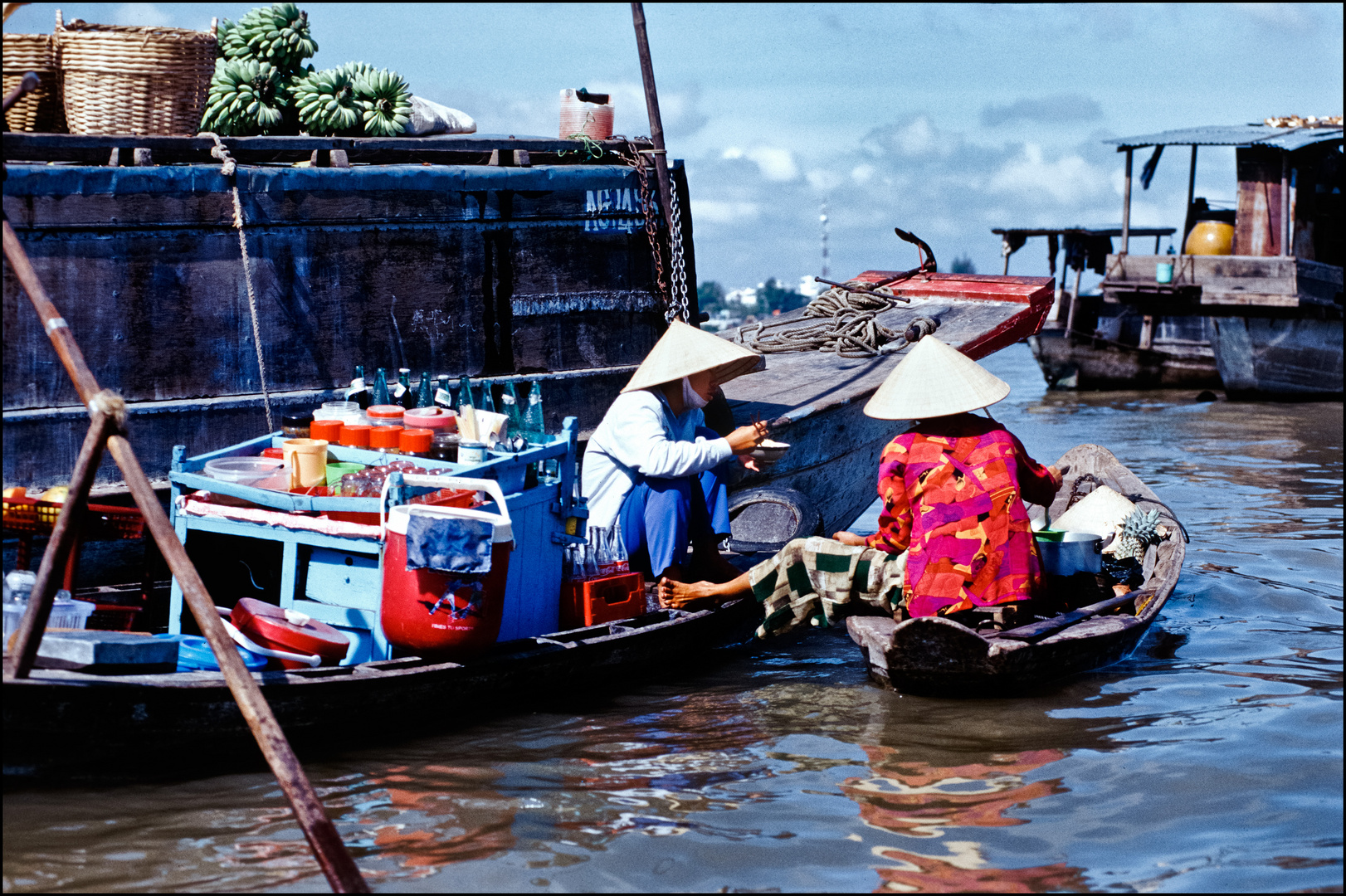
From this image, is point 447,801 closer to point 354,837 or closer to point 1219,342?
point 354,837

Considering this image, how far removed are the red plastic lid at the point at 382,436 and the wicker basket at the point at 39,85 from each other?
2327 mm

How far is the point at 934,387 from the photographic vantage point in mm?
5516

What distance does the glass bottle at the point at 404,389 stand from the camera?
629 cm

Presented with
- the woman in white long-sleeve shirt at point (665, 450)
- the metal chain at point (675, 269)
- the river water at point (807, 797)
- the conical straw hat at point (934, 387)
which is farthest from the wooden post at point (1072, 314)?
the conical straw hat at point (934, 387)

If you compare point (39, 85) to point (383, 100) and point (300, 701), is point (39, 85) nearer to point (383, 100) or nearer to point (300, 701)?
point (383, 100)

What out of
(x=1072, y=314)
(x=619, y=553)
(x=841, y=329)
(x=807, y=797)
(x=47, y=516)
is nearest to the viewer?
(x=807, y=797)

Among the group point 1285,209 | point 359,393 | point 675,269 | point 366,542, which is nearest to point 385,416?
point 359,393

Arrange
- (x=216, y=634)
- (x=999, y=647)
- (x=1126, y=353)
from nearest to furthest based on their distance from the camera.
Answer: (x=216, y=634) < (x=999, y=647) < (x=1126, y=353)

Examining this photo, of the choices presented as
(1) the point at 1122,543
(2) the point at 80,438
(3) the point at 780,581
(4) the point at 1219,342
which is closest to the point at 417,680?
(3) the point at 780,581

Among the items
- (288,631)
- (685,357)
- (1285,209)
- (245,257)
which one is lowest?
(288,631)

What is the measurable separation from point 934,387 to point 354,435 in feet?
8.13

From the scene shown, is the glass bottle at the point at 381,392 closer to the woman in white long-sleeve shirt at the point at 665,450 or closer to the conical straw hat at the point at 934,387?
the woman in white long-sleeve shirt at the point at 665,450

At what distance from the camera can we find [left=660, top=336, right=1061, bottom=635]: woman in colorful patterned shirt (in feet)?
17.6

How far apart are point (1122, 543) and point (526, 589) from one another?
3661 millimetres
